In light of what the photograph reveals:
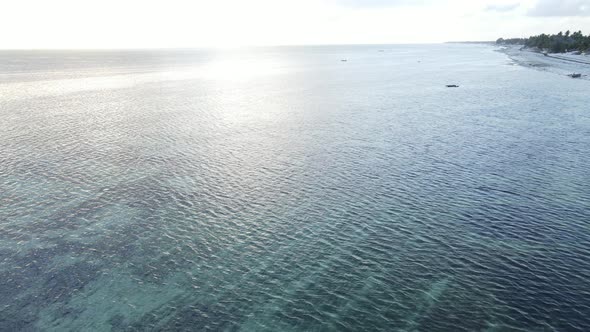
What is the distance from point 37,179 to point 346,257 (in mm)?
61206

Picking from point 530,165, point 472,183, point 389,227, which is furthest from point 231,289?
point 530,165

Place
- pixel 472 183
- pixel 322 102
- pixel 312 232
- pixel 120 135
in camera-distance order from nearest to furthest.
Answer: pixel 312 232 < pixel 472 183 < pixel 120 135 < pixel 322 102

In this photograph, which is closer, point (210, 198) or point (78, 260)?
point (78, 260)

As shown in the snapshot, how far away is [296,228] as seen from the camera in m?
57.1

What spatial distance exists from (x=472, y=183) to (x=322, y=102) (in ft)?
316

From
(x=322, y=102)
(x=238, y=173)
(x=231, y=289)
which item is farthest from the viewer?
(x=322, y=102)

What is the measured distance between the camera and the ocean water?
4031 cm

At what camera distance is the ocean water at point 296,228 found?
4031 centimetres

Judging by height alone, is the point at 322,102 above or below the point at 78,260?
above

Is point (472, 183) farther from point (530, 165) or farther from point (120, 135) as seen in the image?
point (120, 135)

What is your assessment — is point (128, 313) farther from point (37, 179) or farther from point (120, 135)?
point (120, 135)

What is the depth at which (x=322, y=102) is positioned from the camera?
16062 cm

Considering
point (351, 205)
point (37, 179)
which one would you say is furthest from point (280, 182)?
point (37, 179)

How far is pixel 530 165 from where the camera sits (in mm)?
80188
